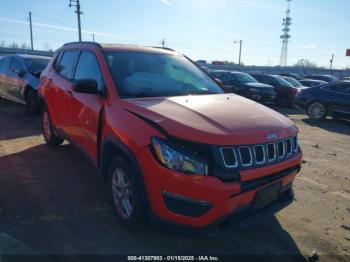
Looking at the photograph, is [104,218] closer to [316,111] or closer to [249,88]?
[316,111]

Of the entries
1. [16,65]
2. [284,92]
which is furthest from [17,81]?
[284,92]

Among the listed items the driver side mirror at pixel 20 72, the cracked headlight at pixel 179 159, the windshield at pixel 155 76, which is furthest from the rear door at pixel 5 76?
the cracked headlight at pixel 179 159

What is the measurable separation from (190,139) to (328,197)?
2.81m

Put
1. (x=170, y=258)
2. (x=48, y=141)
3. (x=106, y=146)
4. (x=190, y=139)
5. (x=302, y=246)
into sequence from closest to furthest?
(x=190, y=139)
(x=170, y=258)
(x=302, y=246)
(x=106, y=146)
(x=48, y=141)

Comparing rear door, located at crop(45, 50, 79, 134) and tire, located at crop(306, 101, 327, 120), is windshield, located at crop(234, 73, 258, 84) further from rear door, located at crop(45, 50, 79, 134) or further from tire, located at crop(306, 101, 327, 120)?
rear door, located at crop(45, 50, 79, 134)

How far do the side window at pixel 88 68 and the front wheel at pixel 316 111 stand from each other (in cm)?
962

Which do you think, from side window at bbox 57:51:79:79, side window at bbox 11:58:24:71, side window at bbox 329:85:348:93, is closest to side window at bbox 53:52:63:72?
side window at bbox 57:51:79:79

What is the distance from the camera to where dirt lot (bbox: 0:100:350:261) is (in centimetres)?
326

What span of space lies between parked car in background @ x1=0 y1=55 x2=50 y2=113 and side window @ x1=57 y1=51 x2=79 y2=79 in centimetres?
366

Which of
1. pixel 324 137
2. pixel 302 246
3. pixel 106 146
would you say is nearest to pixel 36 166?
pixel 106 146

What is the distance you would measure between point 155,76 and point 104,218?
1.75 metres

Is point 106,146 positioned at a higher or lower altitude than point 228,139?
lower

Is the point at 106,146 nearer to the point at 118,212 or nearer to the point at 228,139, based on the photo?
the point at 118,212

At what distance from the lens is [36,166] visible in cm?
538
